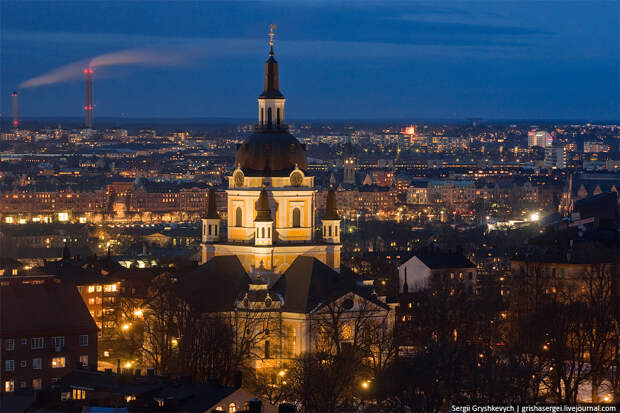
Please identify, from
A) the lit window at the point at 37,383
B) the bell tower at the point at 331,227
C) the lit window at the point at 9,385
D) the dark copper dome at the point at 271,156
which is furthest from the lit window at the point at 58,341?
the bell tower at the point at 331,227

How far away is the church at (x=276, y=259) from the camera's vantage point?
70.2 m

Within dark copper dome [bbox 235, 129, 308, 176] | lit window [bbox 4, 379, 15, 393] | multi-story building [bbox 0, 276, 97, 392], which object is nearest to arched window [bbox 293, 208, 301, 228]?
dark copper dome [bbox 235, 129, 308, 176]

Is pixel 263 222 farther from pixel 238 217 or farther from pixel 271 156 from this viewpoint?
pixel 271 156

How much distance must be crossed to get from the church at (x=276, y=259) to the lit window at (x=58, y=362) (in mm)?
6121

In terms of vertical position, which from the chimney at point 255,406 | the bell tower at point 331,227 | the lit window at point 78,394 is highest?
the bell tower at point 331,227

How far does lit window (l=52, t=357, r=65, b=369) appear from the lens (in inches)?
2616

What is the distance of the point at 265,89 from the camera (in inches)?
3034

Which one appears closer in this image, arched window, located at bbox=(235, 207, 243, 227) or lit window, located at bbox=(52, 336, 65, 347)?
lit window, located at bbox=(52, 336, 65, 347)

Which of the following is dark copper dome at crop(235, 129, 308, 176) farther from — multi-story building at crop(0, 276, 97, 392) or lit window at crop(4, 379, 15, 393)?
lit window at crop(4, 379, 15, 393)

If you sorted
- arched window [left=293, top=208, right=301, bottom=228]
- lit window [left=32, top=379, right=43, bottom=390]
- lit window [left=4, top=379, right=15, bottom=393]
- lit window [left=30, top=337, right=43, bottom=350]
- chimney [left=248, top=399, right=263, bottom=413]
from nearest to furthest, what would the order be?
1. chimney [left=248, top=399, right=263, bottom=413]
2. lit window [left=4, top=379, right=15, bottom=393]
3. lit window [left=32, top=379, right=43, bottom=390]
4. lit window [left=30, top=337, right=43, bottom=350]
5. arched window [left=293, top=208, right=301, bottom=228]

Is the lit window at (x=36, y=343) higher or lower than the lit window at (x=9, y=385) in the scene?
higher

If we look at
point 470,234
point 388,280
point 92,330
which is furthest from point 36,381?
point 470,234

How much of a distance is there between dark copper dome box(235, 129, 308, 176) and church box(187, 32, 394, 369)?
38 millimetres

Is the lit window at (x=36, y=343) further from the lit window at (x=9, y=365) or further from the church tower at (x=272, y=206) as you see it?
the church tower at (x=272, y=206)
